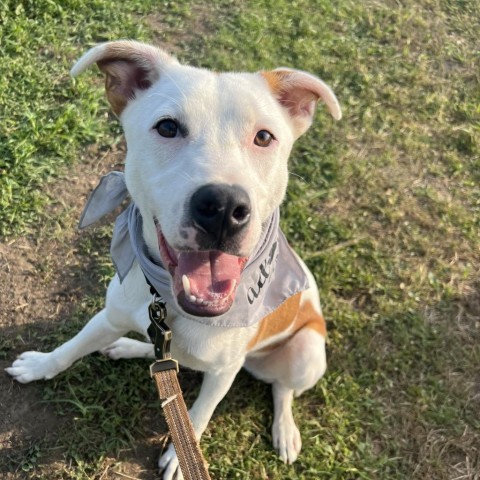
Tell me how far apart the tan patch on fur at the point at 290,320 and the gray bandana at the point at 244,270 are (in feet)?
0.54

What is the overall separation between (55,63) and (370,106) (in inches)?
123

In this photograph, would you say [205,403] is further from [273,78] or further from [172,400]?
[273,78]

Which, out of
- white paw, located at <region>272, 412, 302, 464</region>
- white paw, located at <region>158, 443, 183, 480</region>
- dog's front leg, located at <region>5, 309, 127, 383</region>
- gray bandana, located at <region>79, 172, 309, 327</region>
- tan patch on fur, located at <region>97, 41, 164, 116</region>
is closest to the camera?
tan patch on fur, located at <region>97, 41, 164, 116</region>

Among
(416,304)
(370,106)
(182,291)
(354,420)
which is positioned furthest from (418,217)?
(182,291)

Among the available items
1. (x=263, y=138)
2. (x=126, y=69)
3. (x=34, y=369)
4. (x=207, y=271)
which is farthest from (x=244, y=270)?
(x=34, y=369)

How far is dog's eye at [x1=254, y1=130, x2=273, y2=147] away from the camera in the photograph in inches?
104

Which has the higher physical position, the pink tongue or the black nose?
the black nose

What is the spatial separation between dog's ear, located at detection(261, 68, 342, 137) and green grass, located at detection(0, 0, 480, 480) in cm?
94

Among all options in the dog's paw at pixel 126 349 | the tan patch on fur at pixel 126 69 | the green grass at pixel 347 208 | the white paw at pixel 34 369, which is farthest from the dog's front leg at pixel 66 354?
the tan patch on fur at pixel 126 69

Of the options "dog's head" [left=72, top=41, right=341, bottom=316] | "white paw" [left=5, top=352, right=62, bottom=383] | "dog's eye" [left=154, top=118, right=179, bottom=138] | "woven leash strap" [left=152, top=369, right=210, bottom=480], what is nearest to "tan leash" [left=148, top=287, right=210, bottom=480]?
"woven leash strap" [left=152, top=369, right=210, bottom=480]

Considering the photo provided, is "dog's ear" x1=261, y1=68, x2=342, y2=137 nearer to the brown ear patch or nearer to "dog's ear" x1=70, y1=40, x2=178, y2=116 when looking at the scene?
the brown ear patch

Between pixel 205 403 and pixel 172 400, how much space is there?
2.98ft

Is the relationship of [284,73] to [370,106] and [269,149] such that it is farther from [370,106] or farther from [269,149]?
[370,106]

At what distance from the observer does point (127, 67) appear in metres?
2.82
